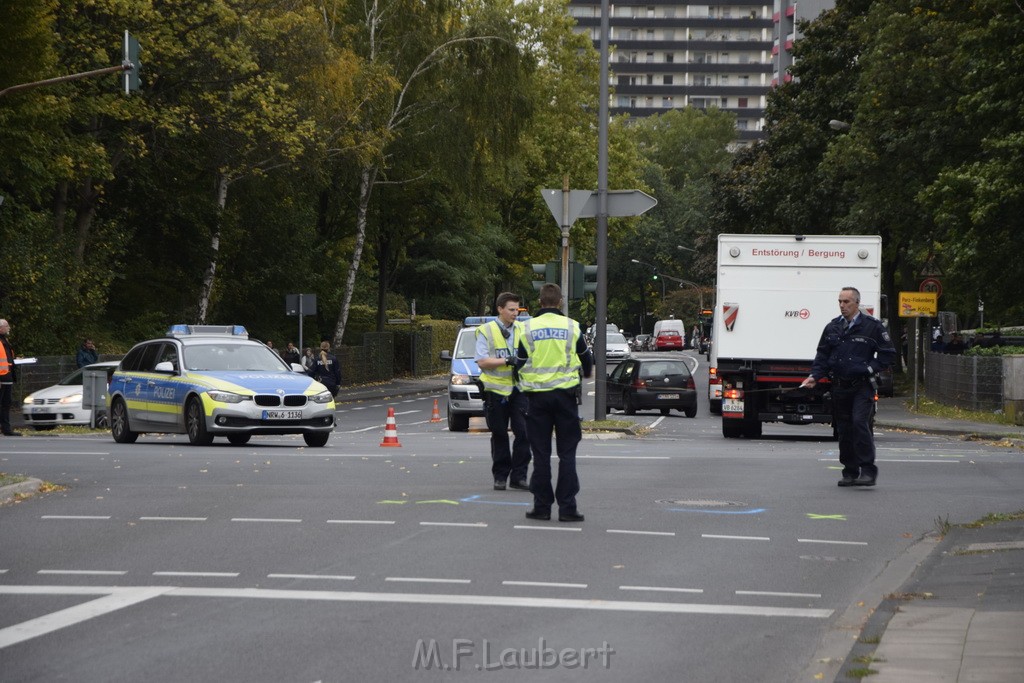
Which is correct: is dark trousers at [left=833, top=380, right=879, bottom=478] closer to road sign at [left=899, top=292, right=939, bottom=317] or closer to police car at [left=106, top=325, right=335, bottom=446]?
police car at [left=106, top=325, right=335, bottom=446]

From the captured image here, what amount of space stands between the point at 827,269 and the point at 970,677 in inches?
789

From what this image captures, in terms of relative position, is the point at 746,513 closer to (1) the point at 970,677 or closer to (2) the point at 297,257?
(1) the point at 970,677

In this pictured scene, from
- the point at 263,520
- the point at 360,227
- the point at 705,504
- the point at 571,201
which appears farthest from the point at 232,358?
the point at 360,227

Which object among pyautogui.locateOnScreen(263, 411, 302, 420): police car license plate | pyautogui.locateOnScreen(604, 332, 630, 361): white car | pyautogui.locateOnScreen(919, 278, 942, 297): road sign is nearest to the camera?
pyautogui.locateOnScreen(263, 411, 302, 420): police car license plate

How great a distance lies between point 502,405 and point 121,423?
35.0 ft

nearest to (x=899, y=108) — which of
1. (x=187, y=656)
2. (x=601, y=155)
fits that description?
(x=601, y=155)

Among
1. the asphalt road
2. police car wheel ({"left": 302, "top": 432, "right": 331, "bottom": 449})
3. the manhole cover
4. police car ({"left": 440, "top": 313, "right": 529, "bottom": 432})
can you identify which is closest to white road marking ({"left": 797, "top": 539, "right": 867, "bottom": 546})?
the asphalt road

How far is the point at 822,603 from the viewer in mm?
8711

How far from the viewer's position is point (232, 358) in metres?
22.5

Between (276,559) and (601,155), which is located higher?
(601,155)

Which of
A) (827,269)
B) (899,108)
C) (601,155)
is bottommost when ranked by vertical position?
(827,269)

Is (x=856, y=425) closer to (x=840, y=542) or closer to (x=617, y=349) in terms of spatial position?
(x=840, y=542)

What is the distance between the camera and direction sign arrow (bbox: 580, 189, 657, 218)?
26453 mm

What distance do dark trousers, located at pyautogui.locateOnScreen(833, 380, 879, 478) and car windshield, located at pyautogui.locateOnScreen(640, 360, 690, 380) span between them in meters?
23.7
